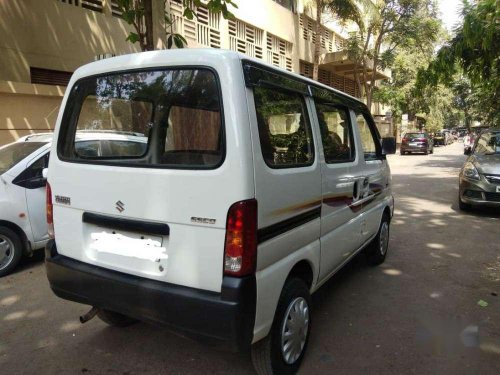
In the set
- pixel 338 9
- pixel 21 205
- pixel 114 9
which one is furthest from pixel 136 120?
pixel 338 9

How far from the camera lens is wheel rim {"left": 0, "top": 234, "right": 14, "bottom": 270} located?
4703mm

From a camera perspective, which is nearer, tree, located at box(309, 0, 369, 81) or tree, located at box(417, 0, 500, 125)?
tree, located at box(417, 0, 500, 125)

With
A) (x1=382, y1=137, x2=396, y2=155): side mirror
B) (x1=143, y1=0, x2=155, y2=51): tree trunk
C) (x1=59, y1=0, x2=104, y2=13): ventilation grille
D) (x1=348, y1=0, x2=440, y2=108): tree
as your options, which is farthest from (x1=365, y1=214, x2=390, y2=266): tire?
(x1=348, y1=0, x2=440, y2=108): tree

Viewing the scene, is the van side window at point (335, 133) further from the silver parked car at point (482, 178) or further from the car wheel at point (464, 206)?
the car wheel at point (464, 206)

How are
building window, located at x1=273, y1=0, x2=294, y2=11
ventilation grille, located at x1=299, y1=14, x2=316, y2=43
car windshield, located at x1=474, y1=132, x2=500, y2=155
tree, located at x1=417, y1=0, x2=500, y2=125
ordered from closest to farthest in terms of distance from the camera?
car windshield, located at x1=474, y1=132, x2=500, y2=155, tree, located at x1=417, y1=0, x2=500, y2=125, building window, located at x1=273, y1=0, x2=294, y2=11, ventilation grille, located at x1=299, y1=14, x2=316, y2=43

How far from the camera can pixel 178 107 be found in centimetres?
273

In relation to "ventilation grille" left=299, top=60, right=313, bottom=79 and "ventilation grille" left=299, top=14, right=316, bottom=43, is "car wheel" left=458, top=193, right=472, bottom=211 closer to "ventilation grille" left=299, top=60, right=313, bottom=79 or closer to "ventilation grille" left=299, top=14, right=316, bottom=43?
"ventilation grille" left=299, top=60, right=313, bottom=79

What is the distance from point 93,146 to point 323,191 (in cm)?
167

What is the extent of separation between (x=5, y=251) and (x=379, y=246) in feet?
14.2

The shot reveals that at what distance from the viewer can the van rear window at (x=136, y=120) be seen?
2562mm

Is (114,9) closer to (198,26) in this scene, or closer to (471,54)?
(198,26)

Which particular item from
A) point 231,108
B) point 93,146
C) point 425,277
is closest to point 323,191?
point 231,108

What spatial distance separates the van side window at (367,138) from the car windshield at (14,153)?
12.7ft

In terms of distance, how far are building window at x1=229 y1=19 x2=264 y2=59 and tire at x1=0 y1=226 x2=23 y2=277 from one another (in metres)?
11.7
